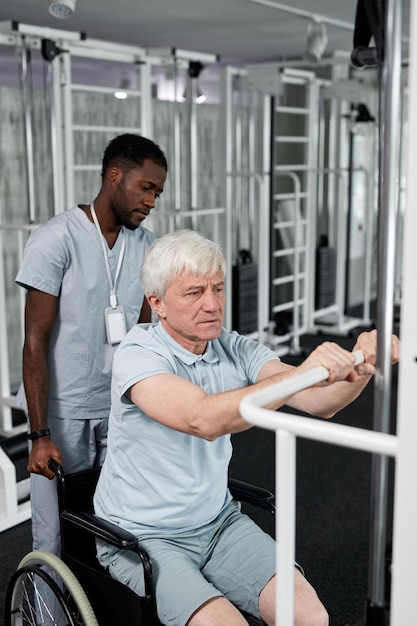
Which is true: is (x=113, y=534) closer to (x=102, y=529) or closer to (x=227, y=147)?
(x=102, y=529)

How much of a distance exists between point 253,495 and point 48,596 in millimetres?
726

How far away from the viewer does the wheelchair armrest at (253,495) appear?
1.79 meters

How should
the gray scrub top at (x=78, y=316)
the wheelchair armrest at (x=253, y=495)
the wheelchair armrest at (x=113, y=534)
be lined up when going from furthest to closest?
the gray scrub top at (x=78, y=316) < the wheelchair armrest at (x=253, y=495) < the wheelchair armrest at (x=113, y=534)

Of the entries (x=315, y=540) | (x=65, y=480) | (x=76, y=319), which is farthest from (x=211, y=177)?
(x=65, y=480)

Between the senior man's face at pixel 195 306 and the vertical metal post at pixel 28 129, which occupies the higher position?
the vertical metal post at pixel 28 129

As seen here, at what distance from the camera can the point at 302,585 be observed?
1.58m

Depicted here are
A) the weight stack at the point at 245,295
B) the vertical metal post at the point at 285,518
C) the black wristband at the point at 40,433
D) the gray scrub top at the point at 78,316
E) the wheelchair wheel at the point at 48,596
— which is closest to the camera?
the vertical metal post at the point at 285,518

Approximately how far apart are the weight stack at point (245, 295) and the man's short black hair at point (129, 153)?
3045mm

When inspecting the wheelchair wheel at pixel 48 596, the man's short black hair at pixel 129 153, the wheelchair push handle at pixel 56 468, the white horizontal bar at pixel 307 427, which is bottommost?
the wheelchair wheel at pixel 48 596

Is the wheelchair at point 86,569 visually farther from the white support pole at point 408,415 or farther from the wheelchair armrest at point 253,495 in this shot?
the white support pole at point 408,415

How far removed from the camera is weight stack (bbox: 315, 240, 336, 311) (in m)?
6.11

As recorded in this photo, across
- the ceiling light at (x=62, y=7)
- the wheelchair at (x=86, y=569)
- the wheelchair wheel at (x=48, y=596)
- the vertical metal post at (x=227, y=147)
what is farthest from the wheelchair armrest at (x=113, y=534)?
the vertical metal post at (x=227, y=147)

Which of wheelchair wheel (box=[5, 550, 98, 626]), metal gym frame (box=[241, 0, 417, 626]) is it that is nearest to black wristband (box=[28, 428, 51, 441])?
wheelchair wheel (box=[5, 550, 98, 626])

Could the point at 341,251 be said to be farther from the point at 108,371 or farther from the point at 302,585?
the point at 302,585
